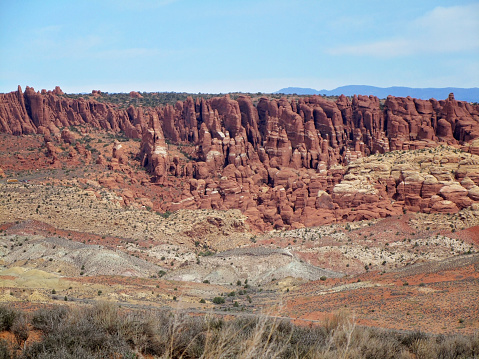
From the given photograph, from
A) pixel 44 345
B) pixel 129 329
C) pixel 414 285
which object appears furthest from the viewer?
pixel 414 285

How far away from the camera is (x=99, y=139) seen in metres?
84.9

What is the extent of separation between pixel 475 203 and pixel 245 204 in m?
29.0

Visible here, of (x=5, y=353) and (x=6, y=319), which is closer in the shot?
(x=5, y=353)

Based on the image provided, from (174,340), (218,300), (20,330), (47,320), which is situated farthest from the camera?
(218,300)

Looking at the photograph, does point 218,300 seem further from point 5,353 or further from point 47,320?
point 5,353

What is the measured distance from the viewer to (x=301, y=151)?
238 ft

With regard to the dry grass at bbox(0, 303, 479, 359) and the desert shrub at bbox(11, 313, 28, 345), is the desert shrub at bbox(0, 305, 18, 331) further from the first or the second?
the desert shrub at bbox(11, 313, 28, 345)

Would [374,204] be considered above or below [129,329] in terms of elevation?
below

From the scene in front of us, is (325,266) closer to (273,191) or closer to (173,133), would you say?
(273,191)

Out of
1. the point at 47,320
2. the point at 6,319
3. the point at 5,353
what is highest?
the point at 5,353

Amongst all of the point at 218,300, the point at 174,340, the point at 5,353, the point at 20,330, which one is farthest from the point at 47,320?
the point at 218,300

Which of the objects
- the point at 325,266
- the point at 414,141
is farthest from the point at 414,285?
the point at 414,141

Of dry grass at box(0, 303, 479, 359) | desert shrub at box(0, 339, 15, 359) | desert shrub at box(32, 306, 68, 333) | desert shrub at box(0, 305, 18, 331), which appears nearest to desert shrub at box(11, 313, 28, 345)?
dry grass at box(0, 303, 479, 359)

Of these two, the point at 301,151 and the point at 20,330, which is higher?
the point at 301,151
